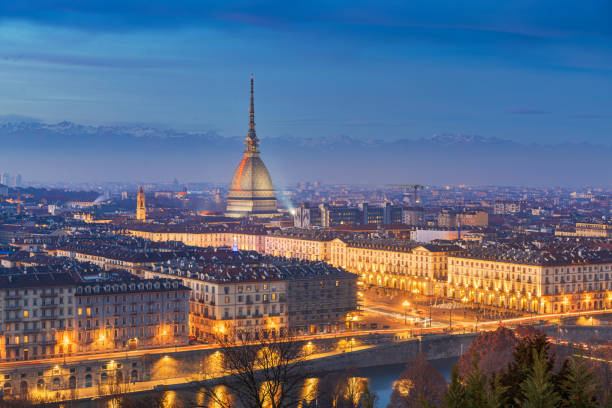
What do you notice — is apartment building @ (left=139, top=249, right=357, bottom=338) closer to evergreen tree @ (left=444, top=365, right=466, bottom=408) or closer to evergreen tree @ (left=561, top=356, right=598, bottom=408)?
evergreen tree @ (left=444, top=365, right=466, bottom=408)

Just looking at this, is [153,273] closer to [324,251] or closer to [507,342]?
[507,342]

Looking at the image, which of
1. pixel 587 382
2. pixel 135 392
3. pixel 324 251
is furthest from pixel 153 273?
pixel 587 382

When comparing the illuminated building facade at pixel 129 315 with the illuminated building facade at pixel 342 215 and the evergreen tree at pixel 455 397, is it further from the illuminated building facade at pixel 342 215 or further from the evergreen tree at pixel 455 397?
the illuminated building facade at pixel 342 215

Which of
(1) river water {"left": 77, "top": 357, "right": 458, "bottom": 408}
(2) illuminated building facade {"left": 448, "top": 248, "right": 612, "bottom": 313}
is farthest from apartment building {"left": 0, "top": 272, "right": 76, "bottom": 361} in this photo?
(2) illuminated building facade {"left": 448, "top": 248, "right": 612, "bottom": 313}

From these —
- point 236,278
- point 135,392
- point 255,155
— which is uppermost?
point 255,155

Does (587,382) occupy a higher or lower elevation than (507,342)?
higher
